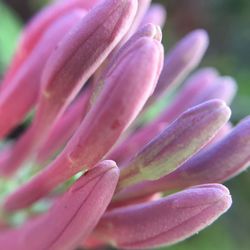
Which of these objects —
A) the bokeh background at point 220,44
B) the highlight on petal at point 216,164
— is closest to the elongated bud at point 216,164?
the highlight on petal at point 216,164

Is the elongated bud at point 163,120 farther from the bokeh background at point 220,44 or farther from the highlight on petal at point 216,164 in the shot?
the bokeh background at point 220,44

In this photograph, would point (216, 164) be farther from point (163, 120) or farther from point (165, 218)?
point (163, 120)

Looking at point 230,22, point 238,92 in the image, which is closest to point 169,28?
point 230,22

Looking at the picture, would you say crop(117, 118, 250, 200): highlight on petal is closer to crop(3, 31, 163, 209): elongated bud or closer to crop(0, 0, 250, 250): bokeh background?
crop(3, 31, 163, 209): elongated bud

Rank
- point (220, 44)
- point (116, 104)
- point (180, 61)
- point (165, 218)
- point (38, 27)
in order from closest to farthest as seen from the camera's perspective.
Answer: point (116, 104) → point (165, 218) → point (180, 61) → point (38, 27) → point (220, 44)

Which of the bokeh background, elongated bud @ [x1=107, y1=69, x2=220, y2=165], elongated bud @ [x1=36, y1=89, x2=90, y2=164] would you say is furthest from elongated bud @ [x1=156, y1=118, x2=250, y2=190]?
the bokeh background

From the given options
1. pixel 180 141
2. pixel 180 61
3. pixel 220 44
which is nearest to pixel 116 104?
pixel 180 141

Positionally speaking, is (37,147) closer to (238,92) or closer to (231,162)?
(231,162)
